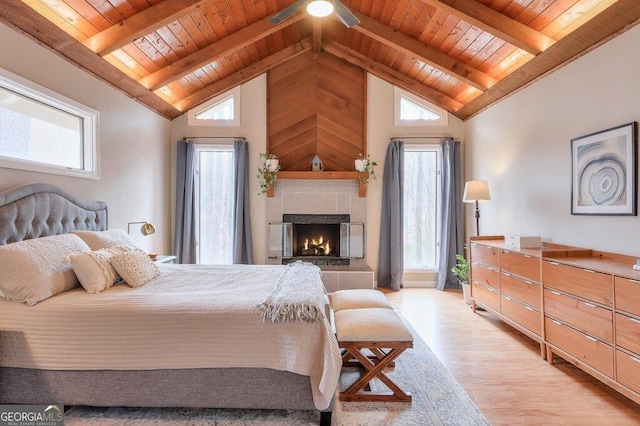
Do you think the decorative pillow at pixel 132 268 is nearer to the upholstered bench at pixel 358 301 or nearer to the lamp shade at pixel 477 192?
the upholstered bench at pixel 358 301

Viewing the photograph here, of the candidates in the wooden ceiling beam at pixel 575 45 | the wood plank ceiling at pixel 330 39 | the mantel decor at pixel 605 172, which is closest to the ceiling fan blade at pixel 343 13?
the wood plank ceiling at pixel 330 39

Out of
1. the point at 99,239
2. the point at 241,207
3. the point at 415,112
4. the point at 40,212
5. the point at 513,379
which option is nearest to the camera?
the point at 513,379

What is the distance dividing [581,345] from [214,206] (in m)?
4.84

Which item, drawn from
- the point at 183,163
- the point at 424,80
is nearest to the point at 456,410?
the point at 424,80

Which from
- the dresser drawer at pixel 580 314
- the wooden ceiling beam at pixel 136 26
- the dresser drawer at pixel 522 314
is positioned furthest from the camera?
the wooden ceiling beam at pixel 136 26

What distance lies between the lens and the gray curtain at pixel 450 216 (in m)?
5.50

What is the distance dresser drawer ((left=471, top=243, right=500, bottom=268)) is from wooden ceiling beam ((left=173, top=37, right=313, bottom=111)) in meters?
3.79

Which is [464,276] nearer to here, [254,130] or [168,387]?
[254,130]

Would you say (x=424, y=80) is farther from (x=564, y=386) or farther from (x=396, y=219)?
(x=564, y=386)

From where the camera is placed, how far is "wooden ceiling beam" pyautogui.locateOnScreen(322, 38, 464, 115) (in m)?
5.34

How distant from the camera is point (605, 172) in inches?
115

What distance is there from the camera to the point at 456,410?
7.42ft

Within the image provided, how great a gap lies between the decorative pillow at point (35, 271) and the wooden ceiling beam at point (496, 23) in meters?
3.87

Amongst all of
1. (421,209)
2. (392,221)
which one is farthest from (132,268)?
(421,209)
